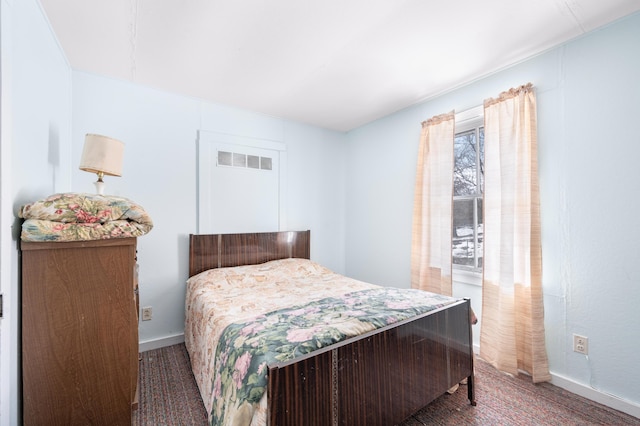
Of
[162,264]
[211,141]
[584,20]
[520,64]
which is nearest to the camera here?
[584,20]

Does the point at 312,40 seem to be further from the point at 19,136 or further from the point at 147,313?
the point at 147,313

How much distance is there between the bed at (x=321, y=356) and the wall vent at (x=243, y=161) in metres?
1.24

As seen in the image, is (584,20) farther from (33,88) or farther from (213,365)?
(33,88)

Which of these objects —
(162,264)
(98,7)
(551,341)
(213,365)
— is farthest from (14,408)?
(551,341)

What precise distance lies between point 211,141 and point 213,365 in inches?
85.5

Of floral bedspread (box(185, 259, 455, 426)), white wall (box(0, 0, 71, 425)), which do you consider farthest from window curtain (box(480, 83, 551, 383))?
white wall (box(0, 0, 71, 425))

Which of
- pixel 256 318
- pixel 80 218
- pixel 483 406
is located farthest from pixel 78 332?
pixel 483 406

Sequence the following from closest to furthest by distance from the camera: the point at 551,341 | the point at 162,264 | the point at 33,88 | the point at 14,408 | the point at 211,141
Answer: the point at 14,408, the point at 33,88, the point at 551,341, the point at 162,264, the point at 211,141

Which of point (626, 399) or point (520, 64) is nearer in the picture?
point (626, 399)

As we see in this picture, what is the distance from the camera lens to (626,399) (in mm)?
1727

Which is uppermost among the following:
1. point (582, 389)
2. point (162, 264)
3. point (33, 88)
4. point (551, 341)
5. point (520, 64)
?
point (520, 64)

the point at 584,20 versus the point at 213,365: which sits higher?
the point at 584,20

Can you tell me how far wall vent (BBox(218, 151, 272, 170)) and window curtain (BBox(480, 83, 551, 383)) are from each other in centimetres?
228

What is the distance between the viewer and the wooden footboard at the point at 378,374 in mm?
1092
